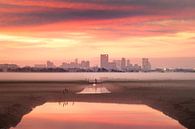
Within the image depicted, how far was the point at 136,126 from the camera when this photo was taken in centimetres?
4112

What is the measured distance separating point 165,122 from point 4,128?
52.2ft

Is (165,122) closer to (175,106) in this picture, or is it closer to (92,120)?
(92,120)

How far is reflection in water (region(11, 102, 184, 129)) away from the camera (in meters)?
40.9

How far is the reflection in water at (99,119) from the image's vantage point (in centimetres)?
4088

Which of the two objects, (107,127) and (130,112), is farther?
(130,112)

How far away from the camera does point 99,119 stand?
47.1 m

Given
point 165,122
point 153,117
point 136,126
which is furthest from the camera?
point 153,117

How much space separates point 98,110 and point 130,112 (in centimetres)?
481

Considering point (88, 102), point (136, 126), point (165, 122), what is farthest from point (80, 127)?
point (88, 102)

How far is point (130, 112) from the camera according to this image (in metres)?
53.0

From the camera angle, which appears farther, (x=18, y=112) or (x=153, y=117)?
(x=18, y=112)

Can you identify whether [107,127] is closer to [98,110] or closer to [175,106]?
[98,110]

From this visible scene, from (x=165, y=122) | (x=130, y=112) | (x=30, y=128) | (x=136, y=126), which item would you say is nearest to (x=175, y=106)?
(x=130, y=112)

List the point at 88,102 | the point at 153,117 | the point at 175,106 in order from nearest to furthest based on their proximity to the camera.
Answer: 1. the point at 153,117
2. the point at 175,106
3. the point at 88,102
